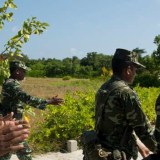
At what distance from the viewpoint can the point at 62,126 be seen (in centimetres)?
584

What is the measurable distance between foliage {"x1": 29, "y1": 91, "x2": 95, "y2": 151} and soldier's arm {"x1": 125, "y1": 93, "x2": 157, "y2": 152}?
335 centimetres

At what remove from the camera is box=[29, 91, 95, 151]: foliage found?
18.6 feet

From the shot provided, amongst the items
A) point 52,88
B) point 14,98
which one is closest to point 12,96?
point 14,98

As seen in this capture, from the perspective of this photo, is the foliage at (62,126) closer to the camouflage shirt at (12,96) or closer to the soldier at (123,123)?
the camouflage shirt at (12,96)

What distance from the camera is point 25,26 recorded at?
10.3 feet

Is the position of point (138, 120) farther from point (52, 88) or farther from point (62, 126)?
point (52, 88)

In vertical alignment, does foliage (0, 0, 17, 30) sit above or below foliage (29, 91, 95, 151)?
above

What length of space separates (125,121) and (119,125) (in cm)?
6

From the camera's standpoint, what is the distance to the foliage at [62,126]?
Result: 5.67 m

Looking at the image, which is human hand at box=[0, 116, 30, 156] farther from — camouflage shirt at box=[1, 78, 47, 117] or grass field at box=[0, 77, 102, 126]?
grass field at box=[0, 77, 102, 126]

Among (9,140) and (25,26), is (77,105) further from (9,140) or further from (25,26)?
(9,140)

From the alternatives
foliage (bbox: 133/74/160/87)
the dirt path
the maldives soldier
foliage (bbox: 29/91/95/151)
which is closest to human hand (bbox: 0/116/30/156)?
the maldives soldier

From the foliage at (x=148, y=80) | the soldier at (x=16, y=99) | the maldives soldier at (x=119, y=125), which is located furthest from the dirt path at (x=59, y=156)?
the foliage at (x=148, y=80)

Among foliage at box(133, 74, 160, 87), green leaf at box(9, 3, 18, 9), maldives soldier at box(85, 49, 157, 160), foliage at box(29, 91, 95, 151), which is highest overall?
green leaf at box(9, 3, 18, 9)
